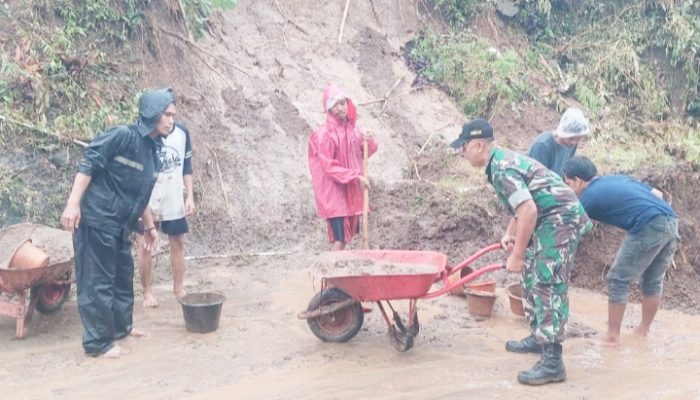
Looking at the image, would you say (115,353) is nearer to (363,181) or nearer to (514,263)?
(363,181)

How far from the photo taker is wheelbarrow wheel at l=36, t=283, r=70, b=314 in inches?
262

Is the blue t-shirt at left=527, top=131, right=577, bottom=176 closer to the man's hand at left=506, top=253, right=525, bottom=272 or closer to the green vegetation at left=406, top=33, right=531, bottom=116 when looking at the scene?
the man's hand at left=506, top=253, right=525, bottom=272

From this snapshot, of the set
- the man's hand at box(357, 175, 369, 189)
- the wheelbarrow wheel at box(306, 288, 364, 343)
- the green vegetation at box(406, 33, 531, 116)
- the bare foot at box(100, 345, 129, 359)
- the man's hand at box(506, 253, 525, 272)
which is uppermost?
the green vegetation at box(406, 33, 531, 116)

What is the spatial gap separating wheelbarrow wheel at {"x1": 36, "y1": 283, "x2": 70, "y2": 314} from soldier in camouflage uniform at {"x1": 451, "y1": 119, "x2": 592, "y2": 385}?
3718mm

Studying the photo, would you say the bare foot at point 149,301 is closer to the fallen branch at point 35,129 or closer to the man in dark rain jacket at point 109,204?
the man in dark rain jacket at point 109,204

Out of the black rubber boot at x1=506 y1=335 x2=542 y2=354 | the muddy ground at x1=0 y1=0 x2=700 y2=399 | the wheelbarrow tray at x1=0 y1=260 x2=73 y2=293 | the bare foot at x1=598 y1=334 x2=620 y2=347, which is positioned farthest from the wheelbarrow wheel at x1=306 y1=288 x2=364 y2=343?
the wheelbarrow tray at x1=0 y1=260 x2=73 y2=293

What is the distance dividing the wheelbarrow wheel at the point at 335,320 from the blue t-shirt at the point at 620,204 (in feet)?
6.24

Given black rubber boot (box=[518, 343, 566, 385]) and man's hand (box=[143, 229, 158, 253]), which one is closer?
black rubber boot (box=[518, 343, 566, 385])

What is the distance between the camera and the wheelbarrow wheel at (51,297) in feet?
21.9

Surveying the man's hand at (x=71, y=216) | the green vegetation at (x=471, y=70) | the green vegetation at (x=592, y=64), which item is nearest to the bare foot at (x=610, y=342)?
the man's hand at (x=71, y=216)

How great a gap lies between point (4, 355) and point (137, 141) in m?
1.89

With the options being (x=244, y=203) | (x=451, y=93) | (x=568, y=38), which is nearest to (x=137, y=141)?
(x=244, y=203)

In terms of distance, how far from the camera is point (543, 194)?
203 inches

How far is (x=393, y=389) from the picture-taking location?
5.23 m
